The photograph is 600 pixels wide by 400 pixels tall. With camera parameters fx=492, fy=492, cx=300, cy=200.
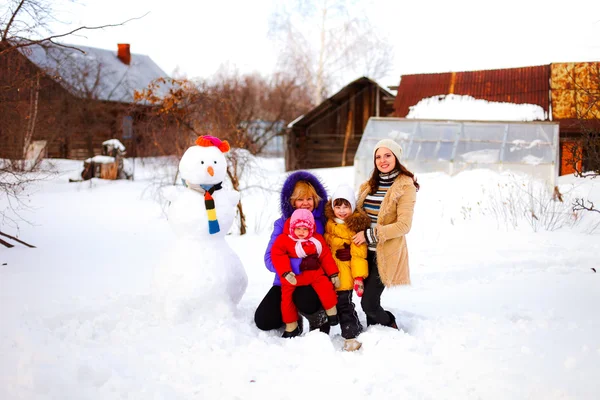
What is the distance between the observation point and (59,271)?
5.34m

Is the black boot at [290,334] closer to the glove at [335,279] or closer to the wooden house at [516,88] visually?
the glove at [335,279]

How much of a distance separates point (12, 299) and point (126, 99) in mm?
20600

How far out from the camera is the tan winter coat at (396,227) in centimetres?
337

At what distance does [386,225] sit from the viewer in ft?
11.1

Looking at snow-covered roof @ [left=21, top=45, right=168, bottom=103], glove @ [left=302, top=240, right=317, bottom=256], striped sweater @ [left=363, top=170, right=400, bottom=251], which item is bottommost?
glove @ [left=302, top=240, right=317, bottom=256]

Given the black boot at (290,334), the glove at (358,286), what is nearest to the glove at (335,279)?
the glove at (358,286)

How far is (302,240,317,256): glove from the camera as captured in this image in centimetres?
334

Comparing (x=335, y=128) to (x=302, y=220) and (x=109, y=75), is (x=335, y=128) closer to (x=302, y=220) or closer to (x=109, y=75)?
(x=109, y=75)

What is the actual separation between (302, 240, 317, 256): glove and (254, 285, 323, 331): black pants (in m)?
0.25

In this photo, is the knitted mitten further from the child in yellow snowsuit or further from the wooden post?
the wooden post

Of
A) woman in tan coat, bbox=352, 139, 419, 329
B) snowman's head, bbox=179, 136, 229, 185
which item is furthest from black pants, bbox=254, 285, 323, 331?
snowman's head, bbox=179, 136, 229, 185

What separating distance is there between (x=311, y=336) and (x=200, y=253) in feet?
3.44

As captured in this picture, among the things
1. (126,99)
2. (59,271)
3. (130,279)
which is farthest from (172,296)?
(126,99)

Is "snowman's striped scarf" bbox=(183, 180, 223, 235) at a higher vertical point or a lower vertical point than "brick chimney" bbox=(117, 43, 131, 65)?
lower
